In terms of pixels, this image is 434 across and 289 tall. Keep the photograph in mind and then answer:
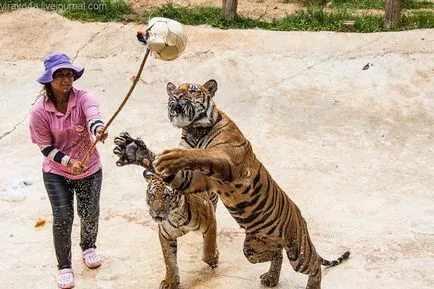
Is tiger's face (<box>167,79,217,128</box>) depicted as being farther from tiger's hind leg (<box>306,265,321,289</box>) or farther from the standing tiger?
tiger's hind leg (<box>306,265,321,289</box>)

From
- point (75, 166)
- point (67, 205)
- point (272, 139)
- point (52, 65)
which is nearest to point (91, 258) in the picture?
point (67, 205)

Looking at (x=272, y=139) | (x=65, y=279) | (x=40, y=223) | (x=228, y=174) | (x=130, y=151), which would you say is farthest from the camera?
(x=272, y=139)

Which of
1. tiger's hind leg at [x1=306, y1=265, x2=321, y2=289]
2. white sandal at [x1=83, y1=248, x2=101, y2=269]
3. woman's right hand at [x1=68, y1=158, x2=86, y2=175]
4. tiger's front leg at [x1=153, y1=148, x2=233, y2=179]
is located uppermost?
tiger's front leg at [x1=153, y1=148, x2=233, y2=179]

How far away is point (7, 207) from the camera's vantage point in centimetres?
587

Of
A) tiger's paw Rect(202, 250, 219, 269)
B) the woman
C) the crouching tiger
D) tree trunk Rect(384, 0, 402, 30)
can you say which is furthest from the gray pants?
tree trunk Rect(384, 0, 402, 30)

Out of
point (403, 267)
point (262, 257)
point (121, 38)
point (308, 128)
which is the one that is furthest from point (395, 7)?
point (262, 257)

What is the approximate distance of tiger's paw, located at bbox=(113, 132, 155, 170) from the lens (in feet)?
11.8

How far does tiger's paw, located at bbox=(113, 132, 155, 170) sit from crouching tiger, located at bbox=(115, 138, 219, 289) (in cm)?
49

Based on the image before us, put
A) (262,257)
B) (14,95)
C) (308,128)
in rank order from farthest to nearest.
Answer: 1. (14,95)
2. (308,128)
3. (262,257)

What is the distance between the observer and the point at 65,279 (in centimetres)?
459

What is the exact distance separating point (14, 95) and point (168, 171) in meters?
5.54

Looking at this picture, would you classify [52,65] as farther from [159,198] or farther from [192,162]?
[192,162]

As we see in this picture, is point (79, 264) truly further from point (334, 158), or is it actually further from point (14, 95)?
point (14, 95)

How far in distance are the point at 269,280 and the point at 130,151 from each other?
1.50m
